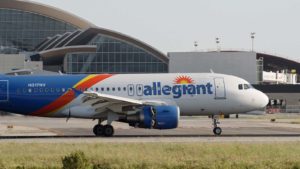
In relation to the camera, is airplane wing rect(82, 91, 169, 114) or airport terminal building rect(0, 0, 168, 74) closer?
airplane wing rect(82, 91, 169, 114)

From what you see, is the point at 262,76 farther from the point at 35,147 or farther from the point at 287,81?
the point at 35,147

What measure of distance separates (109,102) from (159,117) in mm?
3107

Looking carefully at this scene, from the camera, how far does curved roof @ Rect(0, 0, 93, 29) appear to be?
415 feet

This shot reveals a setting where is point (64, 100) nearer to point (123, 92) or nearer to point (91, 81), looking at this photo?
point (91, 81)

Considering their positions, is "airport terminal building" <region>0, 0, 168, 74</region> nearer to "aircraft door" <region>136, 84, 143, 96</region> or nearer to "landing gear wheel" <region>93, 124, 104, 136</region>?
"landing gear wheel" <region>93, 124, 104, 136</region>

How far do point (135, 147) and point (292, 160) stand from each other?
725cm

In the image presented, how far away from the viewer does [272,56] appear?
426ft

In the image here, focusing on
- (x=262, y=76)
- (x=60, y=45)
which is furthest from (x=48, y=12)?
(x=262, y=76)

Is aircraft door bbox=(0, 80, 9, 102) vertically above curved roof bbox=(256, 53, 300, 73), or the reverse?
curved roof bbox=(256, 53, 300, 73)

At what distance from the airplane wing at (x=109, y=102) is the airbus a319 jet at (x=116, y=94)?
0.22ft

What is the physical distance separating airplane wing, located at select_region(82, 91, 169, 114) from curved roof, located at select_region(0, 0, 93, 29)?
311ft

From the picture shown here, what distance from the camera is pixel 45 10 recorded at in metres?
130

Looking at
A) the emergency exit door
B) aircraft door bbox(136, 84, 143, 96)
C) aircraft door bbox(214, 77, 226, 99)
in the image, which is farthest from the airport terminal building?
aircraft door bbox(214, 77, 226, 99)

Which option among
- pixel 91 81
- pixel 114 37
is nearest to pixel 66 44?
pixel 114 37
